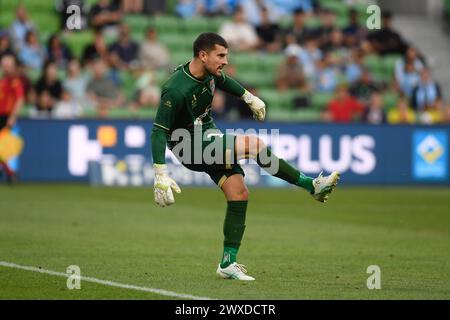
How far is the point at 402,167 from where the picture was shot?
24172mm

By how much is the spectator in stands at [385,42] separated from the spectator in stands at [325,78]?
5.87ft

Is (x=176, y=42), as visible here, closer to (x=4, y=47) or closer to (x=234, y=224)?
(x=4, y=47)

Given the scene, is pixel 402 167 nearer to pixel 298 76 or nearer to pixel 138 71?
pixel 298 76

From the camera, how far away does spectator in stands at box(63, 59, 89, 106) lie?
2355cm

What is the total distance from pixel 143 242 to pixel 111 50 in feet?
40.4

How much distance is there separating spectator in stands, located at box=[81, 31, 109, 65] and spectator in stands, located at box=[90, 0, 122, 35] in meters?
0.65

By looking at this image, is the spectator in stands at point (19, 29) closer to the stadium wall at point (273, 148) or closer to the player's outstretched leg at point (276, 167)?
the stadium wall at point (273, 148)

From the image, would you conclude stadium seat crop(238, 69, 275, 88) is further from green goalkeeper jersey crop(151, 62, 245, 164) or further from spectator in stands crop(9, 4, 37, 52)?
green goalkeeper jersey crop(151, 62, 245, 164)

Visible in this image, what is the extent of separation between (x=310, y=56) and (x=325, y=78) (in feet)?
2.38

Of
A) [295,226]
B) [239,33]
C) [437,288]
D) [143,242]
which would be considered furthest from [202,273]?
[239,33]

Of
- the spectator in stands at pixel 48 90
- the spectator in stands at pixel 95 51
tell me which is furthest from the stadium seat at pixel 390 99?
the spectator in stands at pixel 48 90

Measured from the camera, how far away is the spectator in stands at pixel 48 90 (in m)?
23.1

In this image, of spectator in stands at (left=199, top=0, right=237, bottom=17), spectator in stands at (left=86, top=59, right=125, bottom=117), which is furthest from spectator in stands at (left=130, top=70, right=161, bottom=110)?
spectator in stands at (left=199, top=0, right=237, bottom=17)

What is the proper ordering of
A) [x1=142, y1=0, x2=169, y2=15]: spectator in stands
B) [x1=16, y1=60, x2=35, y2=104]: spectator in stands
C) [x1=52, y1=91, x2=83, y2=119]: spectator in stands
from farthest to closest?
[x1=142, y1=0, x2=169, y2=15]: spectator in stands → [x1=16, y1=60, x2=35, y2=104]: spectator in stands → [x1=52, y1=91, x2=83, y2=119]: spectator in stands
